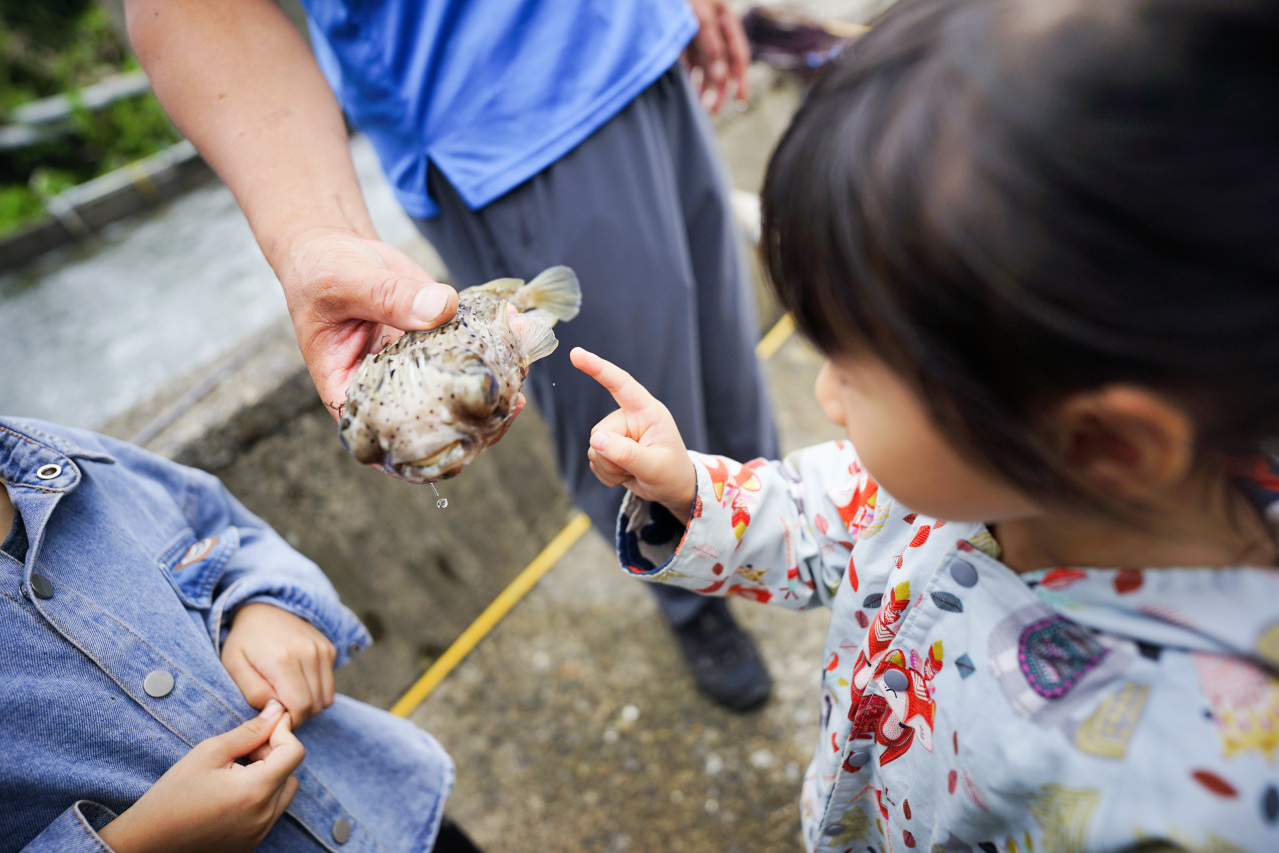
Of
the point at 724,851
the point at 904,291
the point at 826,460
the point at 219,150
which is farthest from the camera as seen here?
the point at 724,851

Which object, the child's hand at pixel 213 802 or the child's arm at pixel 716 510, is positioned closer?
the child's hand at pixel 213 802

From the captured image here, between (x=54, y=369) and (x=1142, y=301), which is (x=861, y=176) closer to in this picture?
(x=1142, y=301)

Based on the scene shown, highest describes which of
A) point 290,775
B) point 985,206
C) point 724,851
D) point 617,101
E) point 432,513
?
point 985,206

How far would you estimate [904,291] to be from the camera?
31.6 inches

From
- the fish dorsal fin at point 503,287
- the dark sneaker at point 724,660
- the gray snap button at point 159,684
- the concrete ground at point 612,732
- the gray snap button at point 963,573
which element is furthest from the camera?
the dark sneaker at point 724,660

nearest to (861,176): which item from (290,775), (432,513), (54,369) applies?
(290,775)

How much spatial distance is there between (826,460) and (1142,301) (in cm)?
84

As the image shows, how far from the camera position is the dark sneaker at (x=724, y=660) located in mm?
2541

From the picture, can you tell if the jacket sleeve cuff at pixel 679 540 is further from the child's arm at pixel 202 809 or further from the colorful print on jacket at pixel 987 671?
the child's arm at pixel 202 809

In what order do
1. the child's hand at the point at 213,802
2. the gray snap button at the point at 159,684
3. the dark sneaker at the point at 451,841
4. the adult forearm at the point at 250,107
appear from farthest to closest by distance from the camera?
1. the dark sneaker at the point at 451,841
2. the adult forearm at the point at 250,107
3. the gray snap button at the point at 159,684
4. the child's hand at the point at 213,802

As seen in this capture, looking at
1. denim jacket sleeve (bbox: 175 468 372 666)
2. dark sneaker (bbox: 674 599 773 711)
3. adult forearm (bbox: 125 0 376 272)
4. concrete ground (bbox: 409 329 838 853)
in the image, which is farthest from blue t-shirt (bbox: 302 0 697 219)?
concrete ground (bbox: 409 329 838 853)

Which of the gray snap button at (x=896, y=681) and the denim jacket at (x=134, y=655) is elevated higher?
the denim jacket at (x=134, y=655)

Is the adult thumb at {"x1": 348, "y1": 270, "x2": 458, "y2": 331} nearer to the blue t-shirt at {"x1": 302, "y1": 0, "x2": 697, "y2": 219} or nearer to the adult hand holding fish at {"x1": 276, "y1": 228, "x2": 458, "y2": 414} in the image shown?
the adult hand holding fish at {"x1": 276, "y1": 228, "x2": 458, "y2": 414}

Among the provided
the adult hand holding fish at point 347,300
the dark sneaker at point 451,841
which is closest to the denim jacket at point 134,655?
the dark sneaker at point 451,841
